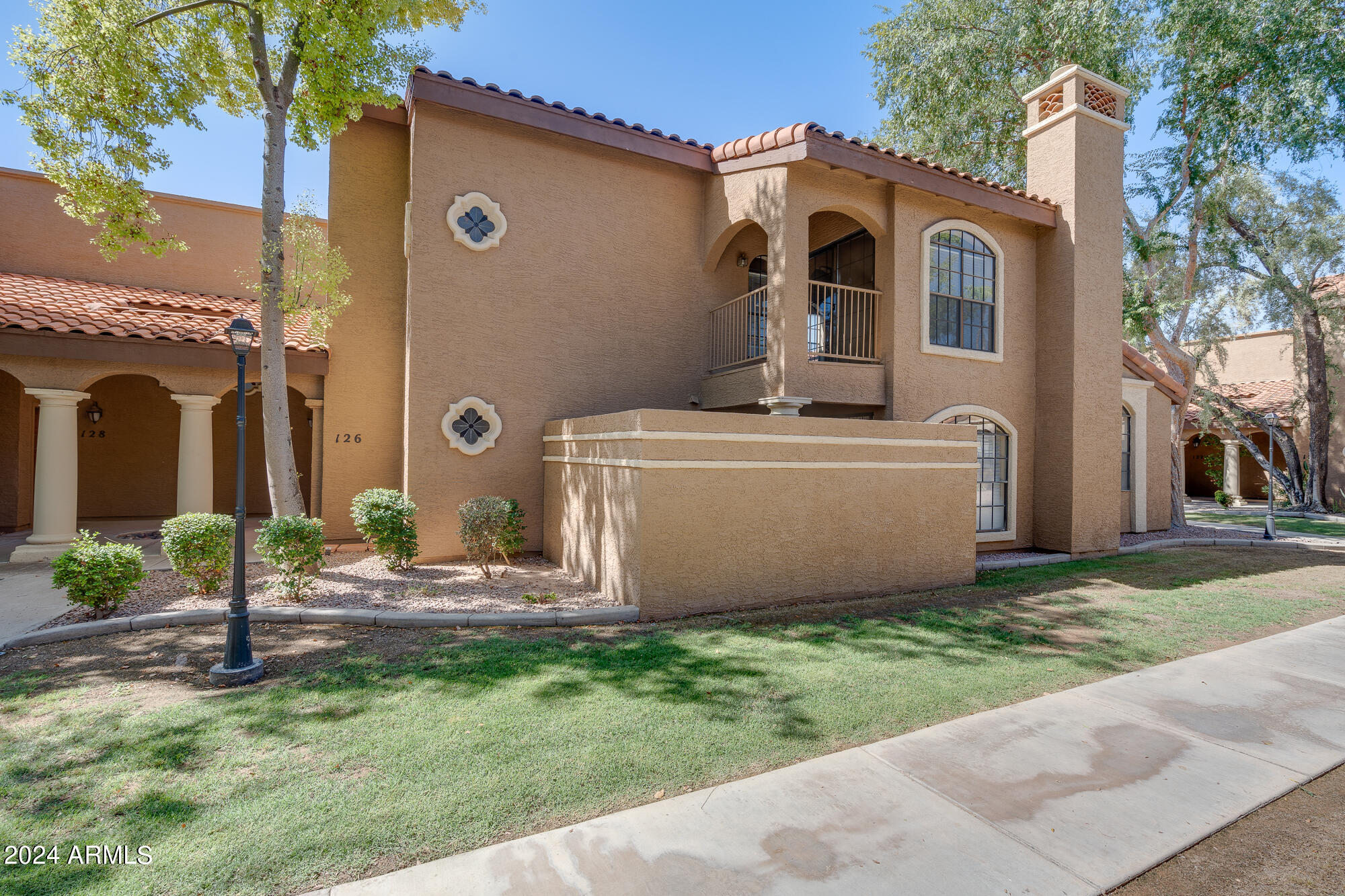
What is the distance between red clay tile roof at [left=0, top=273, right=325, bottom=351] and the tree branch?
157 inches

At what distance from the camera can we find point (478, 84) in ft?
27.6

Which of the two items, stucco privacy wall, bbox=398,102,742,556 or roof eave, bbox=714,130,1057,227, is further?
stucco privacy wall, bbox=398,102,742,556

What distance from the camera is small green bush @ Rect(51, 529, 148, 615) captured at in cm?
577

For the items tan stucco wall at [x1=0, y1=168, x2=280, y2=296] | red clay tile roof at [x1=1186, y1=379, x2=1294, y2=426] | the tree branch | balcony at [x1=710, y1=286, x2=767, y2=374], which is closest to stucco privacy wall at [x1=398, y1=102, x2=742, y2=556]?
balcony at [x1=710, y1=286, x2=767, y2=374]

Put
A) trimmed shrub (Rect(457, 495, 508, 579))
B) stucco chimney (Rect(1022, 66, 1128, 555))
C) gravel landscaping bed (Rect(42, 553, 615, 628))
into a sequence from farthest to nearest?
stucco chimney (Rect(1022, 66, 1128, 555)) < trimmed shrub (Rect(457, 495, 508, 579)) < gravel landscaping bed (Rect(42, 553, 615, 628))

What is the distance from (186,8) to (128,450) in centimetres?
938

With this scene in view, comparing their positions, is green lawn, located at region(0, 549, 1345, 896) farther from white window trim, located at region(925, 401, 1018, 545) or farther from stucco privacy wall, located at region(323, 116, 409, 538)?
stucco privacy wall, located at region(323, 116, 409, 538)

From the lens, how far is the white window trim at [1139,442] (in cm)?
1301

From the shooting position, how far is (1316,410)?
60.4 feet

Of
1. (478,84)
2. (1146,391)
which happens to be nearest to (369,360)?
(478,84)

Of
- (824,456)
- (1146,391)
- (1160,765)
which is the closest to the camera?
(1160,765)

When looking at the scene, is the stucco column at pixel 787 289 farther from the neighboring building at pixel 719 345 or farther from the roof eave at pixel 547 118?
the roof eave at pixel 547 118

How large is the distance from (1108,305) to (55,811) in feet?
45.8

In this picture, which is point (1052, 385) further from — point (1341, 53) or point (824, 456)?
point (1341, 53)
